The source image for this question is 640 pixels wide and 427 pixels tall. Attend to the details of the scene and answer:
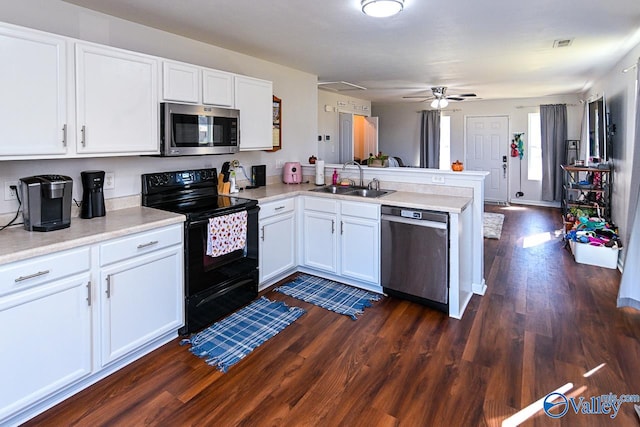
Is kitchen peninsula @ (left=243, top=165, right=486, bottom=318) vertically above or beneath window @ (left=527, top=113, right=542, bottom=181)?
beneath

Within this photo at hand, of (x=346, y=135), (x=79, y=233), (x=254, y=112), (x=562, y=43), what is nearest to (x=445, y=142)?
(x=346, y=135)

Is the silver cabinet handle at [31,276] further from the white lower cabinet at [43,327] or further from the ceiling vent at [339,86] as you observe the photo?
the ceiling vent at [339,86]

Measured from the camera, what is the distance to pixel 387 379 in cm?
229

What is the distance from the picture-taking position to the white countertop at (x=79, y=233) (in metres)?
1.86

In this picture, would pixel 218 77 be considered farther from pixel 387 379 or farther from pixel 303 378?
pixel 387 379

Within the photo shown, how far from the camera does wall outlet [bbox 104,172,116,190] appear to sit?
2.82m

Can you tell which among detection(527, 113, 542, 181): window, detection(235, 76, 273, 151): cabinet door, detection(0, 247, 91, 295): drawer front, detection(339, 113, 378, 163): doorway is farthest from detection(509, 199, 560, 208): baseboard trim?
detection(0, 247, 91, 295): drawer front

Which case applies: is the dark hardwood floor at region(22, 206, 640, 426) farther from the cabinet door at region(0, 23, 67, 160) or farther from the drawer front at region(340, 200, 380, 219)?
the cabinet door at region(0, 23, 67, 160)

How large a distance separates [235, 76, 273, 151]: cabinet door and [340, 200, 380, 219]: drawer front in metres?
1.05

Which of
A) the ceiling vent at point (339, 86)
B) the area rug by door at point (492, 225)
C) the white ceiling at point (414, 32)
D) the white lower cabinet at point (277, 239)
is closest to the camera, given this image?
the white ceiling at point (414, 32)

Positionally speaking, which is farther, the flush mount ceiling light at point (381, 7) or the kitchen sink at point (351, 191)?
the kitchen sink at point (351, 191)

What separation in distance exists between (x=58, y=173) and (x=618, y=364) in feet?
12.5

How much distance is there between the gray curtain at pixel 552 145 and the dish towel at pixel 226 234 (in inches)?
286

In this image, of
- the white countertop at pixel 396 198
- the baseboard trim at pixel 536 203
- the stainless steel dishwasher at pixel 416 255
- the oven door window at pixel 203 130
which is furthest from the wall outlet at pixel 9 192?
the baseboard trim at pixel 536 203
